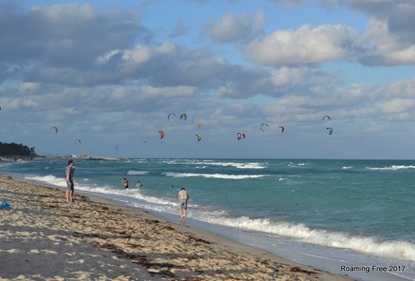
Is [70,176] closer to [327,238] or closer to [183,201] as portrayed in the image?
[183,201]

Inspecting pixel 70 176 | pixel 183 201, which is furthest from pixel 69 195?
pixel 183 201

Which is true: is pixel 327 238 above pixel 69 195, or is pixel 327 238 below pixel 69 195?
Answer: below

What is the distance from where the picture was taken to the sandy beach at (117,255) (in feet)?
28.8

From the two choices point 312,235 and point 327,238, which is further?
point 312,235

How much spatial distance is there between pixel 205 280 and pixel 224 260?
254cm

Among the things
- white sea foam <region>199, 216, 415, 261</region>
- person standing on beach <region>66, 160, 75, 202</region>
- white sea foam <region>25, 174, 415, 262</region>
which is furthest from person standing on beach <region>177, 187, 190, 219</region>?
person standing on beach <region>66, 160, 75, 202</region>

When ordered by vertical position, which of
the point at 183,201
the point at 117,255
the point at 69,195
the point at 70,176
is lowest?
the point at 117,255

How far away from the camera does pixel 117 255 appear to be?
10.5m

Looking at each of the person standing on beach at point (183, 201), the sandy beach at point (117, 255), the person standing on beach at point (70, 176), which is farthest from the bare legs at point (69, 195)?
the sandy beach at point (117, 255)

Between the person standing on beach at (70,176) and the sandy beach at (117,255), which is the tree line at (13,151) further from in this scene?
the sandy beach at (117,255)

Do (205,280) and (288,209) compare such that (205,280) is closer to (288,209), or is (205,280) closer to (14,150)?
(288,209)

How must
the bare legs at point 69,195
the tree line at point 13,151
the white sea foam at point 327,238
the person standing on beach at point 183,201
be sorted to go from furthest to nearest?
1. the tree line at point 13,151
2. the bare legs at point 69,195
3. the person standing on beach at point 183,201
4. the white sea foam at point 327,238

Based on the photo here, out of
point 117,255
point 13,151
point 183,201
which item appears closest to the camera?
point 117,255

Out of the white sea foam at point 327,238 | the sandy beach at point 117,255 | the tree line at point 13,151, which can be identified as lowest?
the white sea foam at point 327,238
